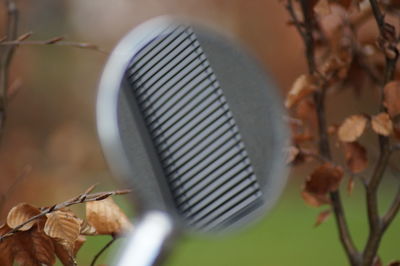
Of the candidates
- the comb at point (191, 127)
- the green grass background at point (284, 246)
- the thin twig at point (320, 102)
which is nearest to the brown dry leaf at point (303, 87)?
the thin twig at point (320, 102)

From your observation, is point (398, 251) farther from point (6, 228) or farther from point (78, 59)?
point (78, 59)

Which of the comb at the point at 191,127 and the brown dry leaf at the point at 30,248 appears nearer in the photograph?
the comb at the point at 191,127

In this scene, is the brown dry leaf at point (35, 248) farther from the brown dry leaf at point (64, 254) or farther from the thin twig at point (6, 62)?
the thin twig at point (6, 62)

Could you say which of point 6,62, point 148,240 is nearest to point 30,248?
point 148,240

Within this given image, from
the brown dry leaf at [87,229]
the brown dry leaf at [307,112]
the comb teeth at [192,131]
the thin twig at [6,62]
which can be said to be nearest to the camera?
the comb teeth at [192,131]

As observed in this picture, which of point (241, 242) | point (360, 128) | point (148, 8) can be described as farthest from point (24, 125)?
point (360, 128)

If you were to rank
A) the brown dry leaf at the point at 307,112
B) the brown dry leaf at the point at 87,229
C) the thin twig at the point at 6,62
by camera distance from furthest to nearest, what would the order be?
1. the brown dry leaf at the point at 307,112
2. the thin twig at the point at 6,62
3. the brown dry leaf at the point at 87,229

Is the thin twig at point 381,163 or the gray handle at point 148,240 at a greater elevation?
the gray handle at point 148,240
